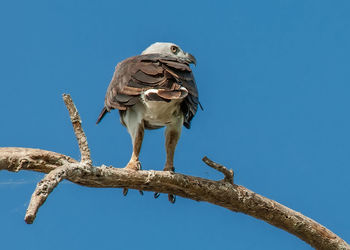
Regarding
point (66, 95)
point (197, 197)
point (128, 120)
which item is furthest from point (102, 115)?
point (66, 95)

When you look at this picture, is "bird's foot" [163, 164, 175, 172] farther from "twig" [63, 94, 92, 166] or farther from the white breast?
"twig" [63, 94, 92, 166]

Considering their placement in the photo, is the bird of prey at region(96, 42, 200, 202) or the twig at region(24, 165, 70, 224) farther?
the bird of prey at region(96, 42, 200, 202)

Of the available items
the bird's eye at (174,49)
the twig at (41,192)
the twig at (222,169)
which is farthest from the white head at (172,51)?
the twig at (41,192)

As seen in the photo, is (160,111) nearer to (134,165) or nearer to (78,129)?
(134,165)

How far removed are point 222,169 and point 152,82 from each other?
1.46 m

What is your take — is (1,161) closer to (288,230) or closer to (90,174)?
(90,174)

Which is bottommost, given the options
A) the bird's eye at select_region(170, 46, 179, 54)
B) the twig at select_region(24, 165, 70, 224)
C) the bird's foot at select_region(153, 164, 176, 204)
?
the twig at select_region(24, 165, 70, 224)

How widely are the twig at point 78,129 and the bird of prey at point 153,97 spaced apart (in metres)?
A: 1.81

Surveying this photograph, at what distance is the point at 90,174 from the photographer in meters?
6.11

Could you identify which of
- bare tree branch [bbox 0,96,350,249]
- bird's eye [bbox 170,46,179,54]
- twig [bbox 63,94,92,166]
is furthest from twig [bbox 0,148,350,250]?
bird's eye [bbox 170,46,179,54]

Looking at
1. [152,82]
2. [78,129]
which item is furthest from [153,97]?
[78,129]

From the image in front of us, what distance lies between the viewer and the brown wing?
7.70 meters

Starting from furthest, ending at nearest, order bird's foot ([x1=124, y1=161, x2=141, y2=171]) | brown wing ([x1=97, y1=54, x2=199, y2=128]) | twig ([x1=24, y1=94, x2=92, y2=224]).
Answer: bird's foot ([x1=124, y1=161, x2=141, y2=171]) < brown wing ([x1=97, y1=54, x2=199, y2=128]) < twig ([x1=24, y1=94, x2=92, y2=224])

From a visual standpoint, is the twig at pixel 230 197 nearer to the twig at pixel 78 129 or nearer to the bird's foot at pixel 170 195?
the twig at pixel 78 129
